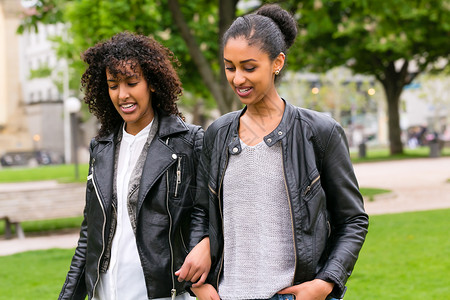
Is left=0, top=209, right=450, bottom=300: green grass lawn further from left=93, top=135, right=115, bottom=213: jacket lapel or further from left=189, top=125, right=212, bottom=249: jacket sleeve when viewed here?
left=189, top=125, right=212, bottom=249: jacket sleeve

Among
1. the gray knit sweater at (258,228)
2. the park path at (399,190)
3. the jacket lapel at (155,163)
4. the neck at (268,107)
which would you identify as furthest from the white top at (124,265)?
the park path at (399,190)

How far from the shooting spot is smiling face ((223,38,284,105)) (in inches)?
90.7

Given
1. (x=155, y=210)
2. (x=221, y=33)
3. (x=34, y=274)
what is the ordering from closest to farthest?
(x=155, y=210) → (x=34, y=274) → (x=221, y=33)

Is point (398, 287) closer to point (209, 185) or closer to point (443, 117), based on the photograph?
point (209, 185)

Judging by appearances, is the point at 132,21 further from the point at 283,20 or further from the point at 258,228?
the point at 258,228

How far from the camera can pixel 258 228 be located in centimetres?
228

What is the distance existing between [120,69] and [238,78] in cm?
84

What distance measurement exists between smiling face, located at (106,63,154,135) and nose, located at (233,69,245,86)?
78 centimetres

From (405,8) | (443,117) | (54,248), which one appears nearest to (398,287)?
(54,248)

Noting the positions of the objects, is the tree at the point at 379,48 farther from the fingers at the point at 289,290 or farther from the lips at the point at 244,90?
the fingers at the point at 289,290

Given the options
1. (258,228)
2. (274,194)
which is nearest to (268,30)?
(274,194)

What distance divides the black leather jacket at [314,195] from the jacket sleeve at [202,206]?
0.06 meters

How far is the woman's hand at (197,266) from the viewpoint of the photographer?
2.41 metres

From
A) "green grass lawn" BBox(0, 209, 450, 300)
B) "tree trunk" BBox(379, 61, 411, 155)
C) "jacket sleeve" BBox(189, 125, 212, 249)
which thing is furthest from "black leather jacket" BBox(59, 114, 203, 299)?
"tree trunk" BBox(379, 61, 411, 155)
